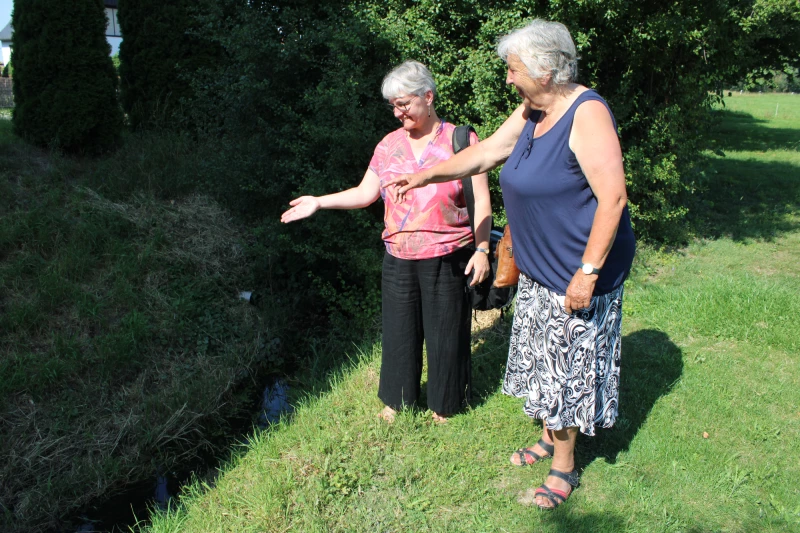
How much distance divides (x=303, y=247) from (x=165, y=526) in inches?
114

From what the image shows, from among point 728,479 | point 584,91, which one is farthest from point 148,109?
point 728,479

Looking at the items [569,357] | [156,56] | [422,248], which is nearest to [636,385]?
[569,357]

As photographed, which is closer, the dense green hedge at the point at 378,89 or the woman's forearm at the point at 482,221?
the woman's forearm at the point at 482,221

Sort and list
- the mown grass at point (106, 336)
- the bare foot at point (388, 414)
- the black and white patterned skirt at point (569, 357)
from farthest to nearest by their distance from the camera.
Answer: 1. the mown grass at point (106, 336)
2. the bare foot at point (388, 414)
3. the black and white patterned skirt at point (569, 357)

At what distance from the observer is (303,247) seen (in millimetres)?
5832

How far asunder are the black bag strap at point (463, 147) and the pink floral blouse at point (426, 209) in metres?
0.02

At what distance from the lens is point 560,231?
2734 mm

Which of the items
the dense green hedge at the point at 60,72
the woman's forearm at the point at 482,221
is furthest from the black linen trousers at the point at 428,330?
the dense green hedge at the point at 60,72

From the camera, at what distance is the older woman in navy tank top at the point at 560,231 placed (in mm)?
2580

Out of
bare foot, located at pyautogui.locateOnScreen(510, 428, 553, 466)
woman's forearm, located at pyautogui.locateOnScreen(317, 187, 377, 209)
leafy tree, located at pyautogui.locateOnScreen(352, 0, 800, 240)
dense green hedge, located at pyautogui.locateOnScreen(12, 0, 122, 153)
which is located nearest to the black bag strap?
woman's forearm, located at pyautogui.locateOnScreen(317, 187, 377, 209)

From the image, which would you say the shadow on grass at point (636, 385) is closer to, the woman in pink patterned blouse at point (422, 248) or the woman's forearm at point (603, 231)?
the woman in pink patterned blouse at point (422, 248)

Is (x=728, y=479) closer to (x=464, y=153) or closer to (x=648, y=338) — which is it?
(x=648, y=338)

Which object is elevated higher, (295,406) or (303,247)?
(303,247)

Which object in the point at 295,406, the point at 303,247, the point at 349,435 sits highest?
the point at 303,247
